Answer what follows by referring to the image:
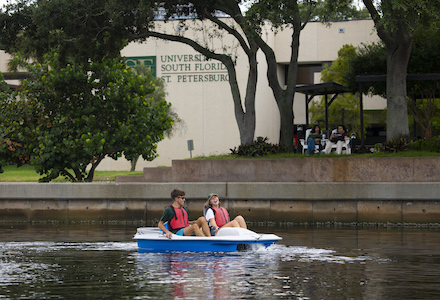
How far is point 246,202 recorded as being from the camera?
25.1 meters

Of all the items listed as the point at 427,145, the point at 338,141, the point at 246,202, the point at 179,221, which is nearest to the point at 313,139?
the point at 338,141

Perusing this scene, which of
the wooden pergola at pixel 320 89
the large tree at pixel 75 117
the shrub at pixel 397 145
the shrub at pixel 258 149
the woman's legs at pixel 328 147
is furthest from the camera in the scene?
the wooden pergola at pixel 320 89

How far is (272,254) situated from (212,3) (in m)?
12.4

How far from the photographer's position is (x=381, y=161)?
24.2 metres

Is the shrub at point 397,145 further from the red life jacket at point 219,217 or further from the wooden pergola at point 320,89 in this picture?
the red life jacket at point 219,217

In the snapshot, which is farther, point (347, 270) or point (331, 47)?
point (331, 47)

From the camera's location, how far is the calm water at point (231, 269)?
12.2 metres

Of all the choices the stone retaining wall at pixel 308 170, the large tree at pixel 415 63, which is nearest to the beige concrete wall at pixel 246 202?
the stone retaining wall at pixel 308 170

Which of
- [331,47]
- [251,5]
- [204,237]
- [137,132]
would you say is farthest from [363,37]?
[204,237]

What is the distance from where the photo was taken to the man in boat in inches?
697

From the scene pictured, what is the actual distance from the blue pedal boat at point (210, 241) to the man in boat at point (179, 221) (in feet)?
0.86

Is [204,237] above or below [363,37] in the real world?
below

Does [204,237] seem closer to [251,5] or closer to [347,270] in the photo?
[347,270]

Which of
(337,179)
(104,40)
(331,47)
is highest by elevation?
(331,47)
